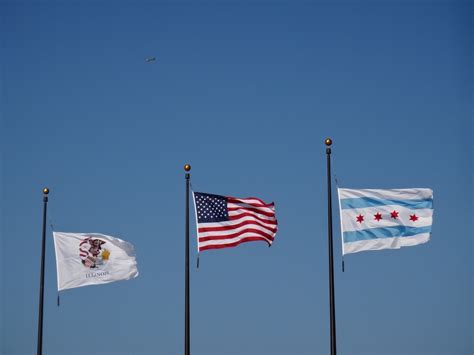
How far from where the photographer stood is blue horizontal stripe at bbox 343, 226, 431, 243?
129 feet

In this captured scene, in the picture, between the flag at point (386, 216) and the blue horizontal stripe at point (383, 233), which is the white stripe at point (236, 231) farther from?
the blue horizontal stripe at point (383, 233)

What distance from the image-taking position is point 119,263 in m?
44.9

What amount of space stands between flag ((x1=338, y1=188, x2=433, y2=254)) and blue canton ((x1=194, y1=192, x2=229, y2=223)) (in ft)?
17.2

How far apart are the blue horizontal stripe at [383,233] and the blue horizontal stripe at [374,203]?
3.01 ft

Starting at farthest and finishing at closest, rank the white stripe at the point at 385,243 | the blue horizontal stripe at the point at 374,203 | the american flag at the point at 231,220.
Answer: the american flag at the point at 231,220 → the blue horizontal stripe at the point at 374,203 → the white stripe at the point at 385,243

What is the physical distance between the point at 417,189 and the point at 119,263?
1376cm

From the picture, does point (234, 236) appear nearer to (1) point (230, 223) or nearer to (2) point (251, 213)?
(1) point (230, 223)

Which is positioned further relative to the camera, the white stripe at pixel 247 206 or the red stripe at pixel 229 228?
the white stripe at pixel 247 206

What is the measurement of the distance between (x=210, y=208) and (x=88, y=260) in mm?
6356

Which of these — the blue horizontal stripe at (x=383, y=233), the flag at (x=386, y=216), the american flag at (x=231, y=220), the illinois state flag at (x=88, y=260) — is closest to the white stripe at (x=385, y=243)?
the flag at (x=386, y=216)

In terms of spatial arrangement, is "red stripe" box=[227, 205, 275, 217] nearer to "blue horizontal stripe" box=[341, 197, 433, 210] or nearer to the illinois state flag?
"blue horizontal stripe" box=[341, 197, 433, 210]

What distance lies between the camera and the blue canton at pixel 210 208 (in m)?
42.0

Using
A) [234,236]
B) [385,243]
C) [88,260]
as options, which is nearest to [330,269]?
[385,243]

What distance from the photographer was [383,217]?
3978 cm
